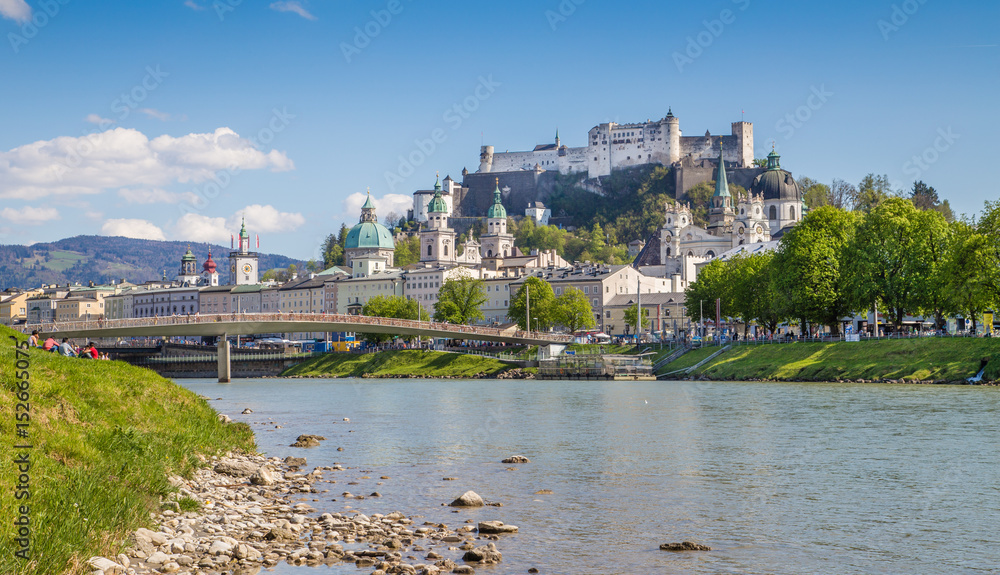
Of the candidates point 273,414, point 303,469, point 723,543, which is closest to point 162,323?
point 273,414

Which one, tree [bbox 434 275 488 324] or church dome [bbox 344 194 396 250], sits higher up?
church dome [bbox 344 194 396 250]

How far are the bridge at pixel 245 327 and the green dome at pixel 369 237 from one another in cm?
7738

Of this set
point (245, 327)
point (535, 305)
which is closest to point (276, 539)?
point (245, 327)

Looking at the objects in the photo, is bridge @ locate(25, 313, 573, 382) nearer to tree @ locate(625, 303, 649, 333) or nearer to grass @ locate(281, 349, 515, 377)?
grass @ locate(281, 349, 515, 377)

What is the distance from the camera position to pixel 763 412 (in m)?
39.1

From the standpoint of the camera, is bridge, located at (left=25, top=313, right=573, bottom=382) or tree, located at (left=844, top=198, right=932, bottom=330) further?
bridge, located at (left=25, top=313, right=573, bottom=382)

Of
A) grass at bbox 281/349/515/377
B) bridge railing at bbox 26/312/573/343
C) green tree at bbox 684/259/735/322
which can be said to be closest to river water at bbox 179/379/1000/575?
bridge railing at bbox 26/312/573/343

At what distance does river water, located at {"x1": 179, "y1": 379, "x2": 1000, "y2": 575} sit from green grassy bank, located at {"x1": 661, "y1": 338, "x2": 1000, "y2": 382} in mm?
7505

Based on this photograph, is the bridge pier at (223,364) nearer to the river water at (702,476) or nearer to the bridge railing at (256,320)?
the bridge railing at (256,320)

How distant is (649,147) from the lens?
189500 mm

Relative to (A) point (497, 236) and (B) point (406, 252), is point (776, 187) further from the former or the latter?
(B) point (406, 252)

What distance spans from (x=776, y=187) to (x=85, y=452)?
147 metres

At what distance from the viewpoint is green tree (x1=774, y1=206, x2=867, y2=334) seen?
63.8 meters

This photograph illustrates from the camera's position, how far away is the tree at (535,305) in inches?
4038
